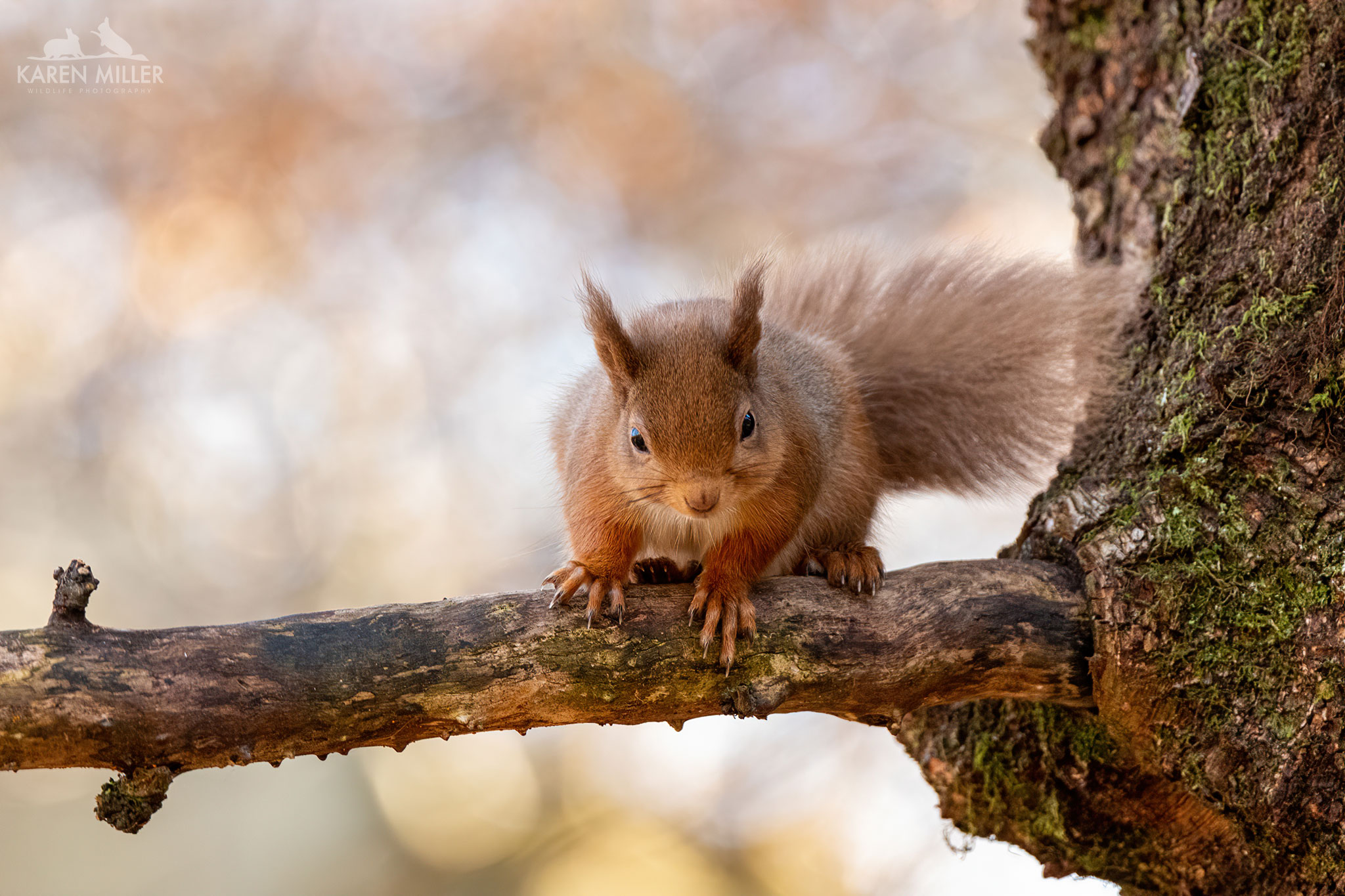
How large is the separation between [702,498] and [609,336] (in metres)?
0.38

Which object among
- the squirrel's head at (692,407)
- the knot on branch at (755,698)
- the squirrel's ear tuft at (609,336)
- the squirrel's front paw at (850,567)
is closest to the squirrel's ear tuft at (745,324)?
the squirrel's head at (692,407)

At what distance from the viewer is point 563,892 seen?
10.1ft

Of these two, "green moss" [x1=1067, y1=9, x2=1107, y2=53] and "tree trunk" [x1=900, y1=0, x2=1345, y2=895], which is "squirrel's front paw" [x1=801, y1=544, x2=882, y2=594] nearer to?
"tree trunk" [x1=900, y1=0, x2=1345, y2=895]

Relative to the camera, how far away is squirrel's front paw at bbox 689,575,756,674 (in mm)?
1633

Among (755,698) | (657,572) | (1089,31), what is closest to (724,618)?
(755,698)

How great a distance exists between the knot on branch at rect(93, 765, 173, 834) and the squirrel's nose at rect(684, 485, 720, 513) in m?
0.89

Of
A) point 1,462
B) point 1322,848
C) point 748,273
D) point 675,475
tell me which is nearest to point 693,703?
point 675,475

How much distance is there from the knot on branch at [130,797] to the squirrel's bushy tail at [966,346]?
159 cm

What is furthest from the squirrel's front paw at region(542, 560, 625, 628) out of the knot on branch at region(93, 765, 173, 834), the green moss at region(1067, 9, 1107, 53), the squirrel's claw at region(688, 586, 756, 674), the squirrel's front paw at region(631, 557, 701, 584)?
the green moss at region(1067, 9, 1107, 53)

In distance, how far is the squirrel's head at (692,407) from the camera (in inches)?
71.6

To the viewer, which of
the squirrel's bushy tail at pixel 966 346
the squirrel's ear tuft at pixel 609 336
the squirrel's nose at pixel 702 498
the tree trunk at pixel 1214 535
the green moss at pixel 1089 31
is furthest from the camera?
the green moss at pixel 1089 31

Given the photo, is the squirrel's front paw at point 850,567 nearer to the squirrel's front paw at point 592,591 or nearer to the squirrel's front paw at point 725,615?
the squirrel's front paw at point 725,615

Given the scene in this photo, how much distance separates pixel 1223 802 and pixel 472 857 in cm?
224

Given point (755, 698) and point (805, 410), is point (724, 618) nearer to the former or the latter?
point (755, 698)
